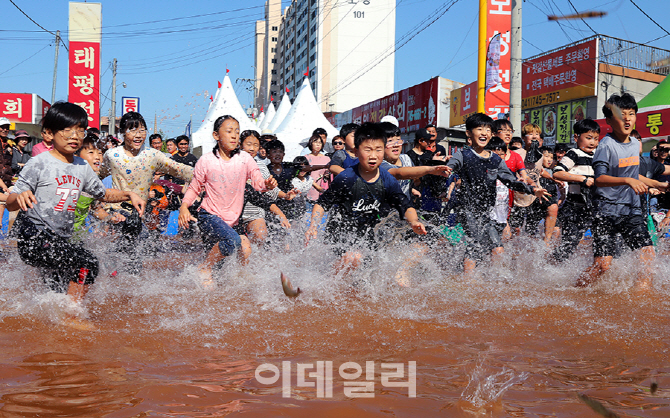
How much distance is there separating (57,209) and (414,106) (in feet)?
74.8

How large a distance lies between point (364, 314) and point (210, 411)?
2144mm

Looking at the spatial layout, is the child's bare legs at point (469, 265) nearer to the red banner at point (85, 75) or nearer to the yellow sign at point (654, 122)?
the yellow sign at point (654, 122)

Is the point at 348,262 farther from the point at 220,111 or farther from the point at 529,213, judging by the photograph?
the point at 220,111

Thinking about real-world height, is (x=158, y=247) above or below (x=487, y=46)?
below

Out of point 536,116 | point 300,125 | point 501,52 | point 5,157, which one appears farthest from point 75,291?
point 536,116

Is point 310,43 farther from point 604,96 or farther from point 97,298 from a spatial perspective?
point 97,298

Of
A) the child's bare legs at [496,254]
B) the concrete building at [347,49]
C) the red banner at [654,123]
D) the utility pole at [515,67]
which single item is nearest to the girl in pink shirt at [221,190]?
the child's bare legs at [496,254]

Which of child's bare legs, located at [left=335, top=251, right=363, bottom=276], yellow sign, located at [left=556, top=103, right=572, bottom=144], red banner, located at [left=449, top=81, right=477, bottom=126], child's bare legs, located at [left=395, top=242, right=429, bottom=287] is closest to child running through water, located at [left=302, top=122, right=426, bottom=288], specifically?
child's bare legs, located at [left=335, top=251, right=363, bottom=276]

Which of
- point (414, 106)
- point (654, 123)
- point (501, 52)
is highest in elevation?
point (414, 106)

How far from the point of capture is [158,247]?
8516 mm

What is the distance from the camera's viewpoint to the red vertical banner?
532 inches

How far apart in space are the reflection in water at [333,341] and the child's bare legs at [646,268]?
106 millimetres

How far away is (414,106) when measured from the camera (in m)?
25.7

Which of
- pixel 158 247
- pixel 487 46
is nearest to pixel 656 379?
pixel 158 247
